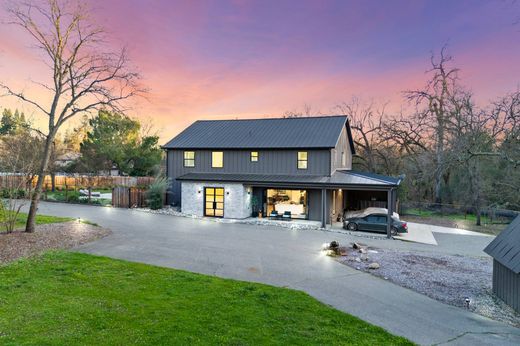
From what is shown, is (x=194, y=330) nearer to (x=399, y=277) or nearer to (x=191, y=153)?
(x=399, y=277)

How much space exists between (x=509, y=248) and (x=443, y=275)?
107 inches

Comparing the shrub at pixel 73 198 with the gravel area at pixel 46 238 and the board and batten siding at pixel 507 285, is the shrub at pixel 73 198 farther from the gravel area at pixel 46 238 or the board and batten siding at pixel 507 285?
the board and batten siding at pixel 507 285

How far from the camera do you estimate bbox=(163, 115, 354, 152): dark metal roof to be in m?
23.0

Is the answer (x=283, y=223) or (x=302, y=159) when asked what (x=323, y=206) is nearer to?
(x=283, y=223)

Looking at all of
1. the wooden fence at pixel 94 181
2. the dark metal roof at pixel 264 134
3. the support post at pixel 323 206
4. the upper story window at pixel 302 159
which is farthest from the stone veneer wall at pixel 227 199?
the wooden fence at pixel 94 181

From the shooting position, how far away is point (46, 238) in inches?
514

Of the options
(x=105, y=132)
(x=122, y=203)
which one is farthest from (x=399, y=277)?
(x=105, y=132)

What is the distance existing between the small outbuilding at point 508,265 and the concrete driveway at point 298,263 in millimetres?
1415

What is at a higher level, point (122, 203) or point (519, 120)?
point (519, 120)

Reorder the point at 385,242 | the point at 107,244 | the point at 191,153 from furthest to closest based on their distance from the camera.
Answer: the point at 191,153
the point at 385,242
the point at 107,244

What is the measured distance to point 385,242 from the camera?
1634 cm

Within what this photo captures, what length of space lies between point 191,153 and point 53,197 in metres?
15.9

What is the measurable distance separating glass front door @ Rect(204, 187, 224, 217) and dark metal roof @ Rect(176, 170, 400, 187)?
0.98m

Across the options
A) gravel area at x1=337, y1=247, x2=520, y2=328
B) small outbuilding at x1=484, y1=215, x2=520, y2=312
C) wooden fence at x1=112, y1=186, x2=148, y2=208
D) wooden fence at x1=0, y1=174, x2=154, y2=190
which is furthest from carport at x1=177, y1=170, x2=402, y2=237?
wooden fence at x1=0, y1=174, x2=154, y2=190
